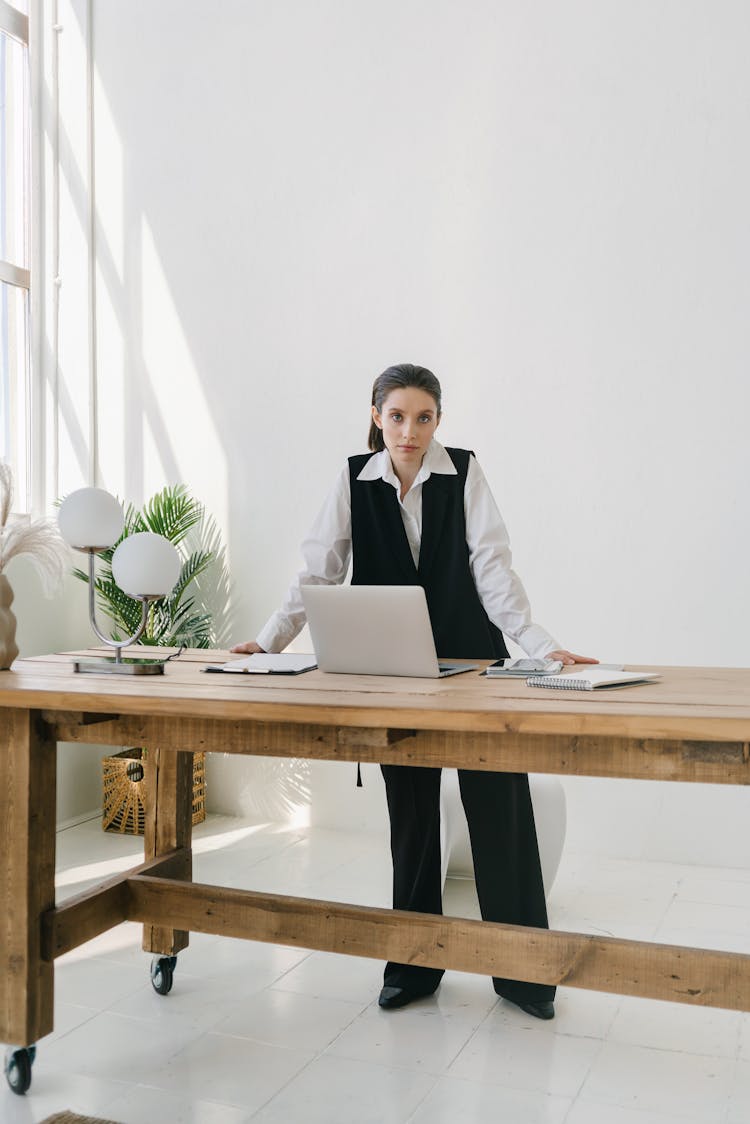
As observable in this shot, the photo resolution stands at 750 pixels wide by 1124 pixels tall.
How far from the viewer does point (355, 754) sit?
2.04m

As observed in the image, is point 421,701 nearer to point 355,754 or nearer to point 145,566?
point 355,754

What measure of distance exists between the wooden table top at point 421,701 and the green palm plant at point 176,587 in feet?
7.02

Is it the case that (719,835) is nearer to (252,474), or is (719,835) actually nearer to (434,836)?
(434,836)

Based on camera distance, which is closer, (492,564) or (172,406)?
(492,564)

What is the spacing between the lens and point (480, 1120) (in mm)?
2164

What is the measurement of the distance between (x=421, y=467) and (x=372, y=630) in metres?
0.67

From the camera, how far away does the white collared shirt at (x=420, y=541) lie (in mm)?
2752

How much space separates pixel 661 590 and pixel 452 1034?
6.67 ft

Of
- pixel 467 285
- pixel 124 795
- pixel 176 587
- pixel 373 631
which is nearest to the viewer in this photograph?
pixel 373 631

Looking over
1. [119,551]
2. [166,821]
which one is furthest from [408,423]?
[166,821]

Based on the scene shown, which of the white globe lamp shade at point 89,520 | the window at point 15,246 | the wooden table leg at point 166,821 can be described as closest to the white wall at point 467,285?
the window at point 15,246

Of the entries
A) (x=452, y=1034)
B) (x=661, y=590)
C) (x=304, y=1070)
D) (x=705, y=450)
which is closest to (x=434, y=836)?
(x=452, y=1034)

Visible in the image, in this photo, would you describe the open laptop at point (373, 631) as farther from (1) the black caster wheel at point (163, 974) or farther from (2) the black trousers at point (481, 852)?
(1) the black caster wheel at point (163, 974)

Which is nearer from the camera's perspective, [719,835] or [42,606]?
[719,835]
